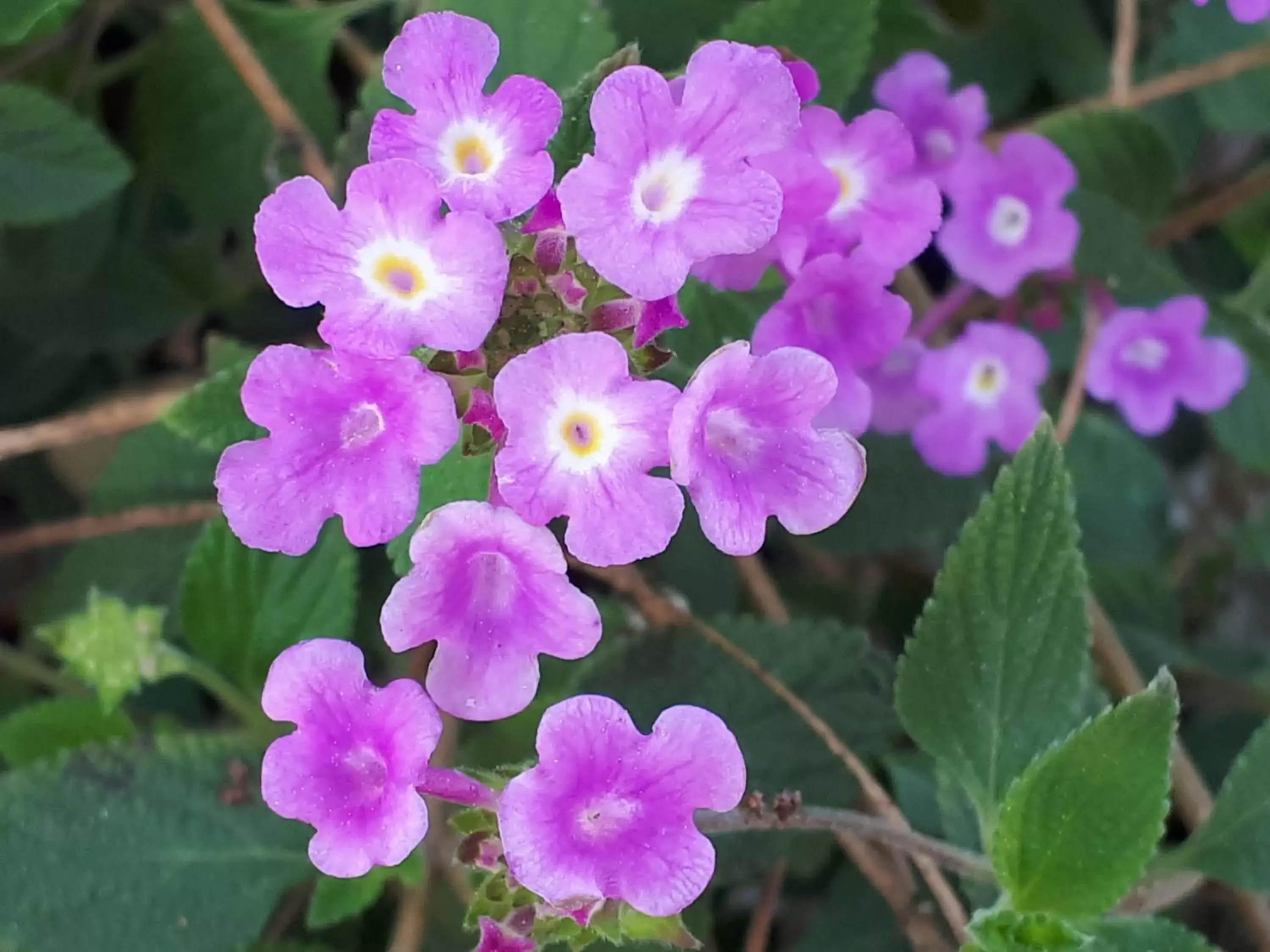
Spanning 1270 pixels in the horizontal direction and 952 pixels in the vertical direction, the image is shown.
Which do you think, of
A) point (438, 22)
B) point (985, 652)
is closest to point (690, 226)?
point (438, 22)

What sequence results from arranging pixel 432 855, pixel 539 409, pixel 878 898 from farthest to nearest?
pixel 878 898, pixel 432 855, pixel 539 409

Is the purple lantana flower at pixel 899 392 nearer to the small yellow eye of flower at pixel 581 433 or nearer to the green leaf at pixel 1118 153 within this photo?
the green leaf at pixel 1118 153

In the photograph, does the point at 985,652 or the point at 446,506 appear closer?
the point at 446,506

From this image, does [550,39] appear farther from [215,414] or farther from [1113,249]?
[1113,249]

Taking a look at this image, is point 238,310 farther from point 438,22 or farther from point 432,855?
point 438,22

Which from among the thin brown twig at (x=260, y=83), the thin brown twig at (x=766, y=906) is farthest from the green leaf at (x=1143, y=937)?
the thin brown twig at (x=260, y=83)

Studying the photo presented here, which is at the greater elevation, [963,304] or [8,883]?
[963,304]

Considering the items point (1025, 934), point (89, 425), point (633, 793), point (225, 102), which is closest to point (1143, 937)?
point (1025, 934)
